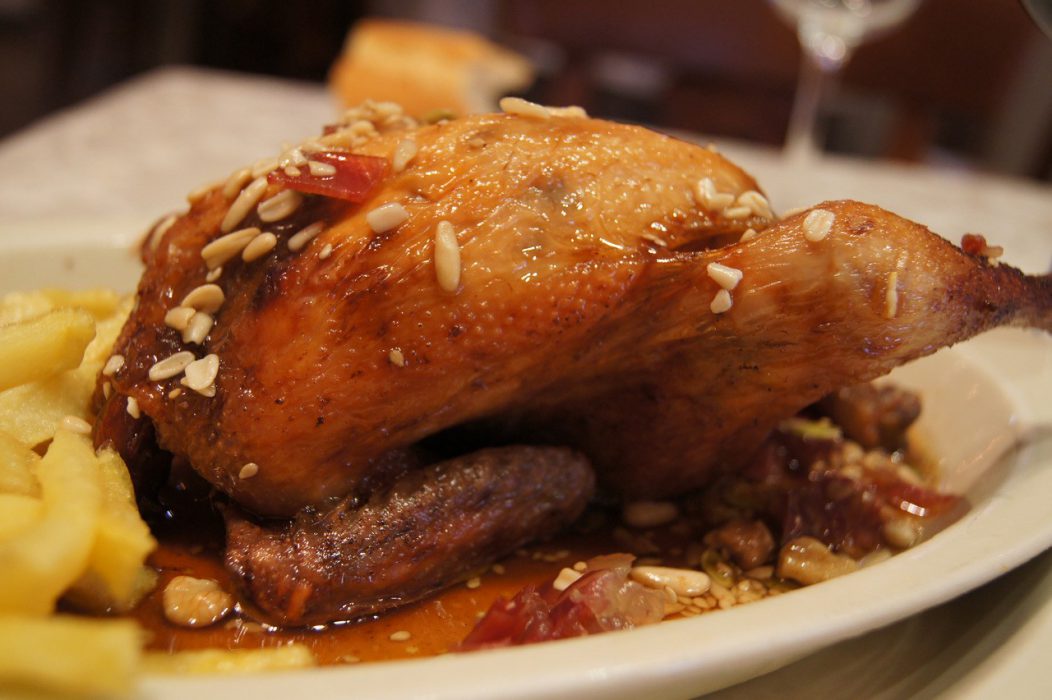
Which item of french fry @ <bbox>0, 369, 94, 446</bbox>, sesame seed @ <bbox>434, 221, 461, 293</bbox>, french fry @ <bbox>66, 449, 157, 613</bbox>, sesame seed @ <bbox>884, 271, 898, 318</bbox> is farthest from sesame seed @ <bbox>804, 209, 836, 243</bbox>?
french fry @ <bbox>0, 369, 94, 446</bbox>

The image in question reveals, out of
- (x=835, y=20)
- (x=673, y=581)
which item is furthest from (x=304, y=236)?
(x=835, y=20)

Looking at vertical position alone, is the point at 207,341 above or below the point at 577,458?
above

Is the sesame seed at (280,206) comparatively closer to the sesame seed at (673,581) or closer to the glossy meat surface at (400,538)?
the glossy meat surface at (400,538)

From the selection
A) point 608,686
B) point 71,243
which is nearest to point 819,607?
point 608,686

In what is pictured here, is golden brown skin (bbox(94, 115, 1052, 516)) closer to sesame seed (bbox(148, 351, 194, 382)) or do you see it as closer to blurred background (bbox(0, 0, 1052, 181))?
sesame seed (bbox(148, 351, 194, 382))

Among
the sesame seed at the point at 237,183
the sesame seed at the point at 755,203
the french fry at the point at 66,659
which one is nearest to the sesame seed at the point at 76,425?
the sesame seed at the point at 237,183

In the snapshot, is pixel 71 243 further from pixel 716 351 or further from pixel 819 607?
pixel 819 607

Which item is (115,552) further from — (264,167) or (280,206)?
(264,167)
